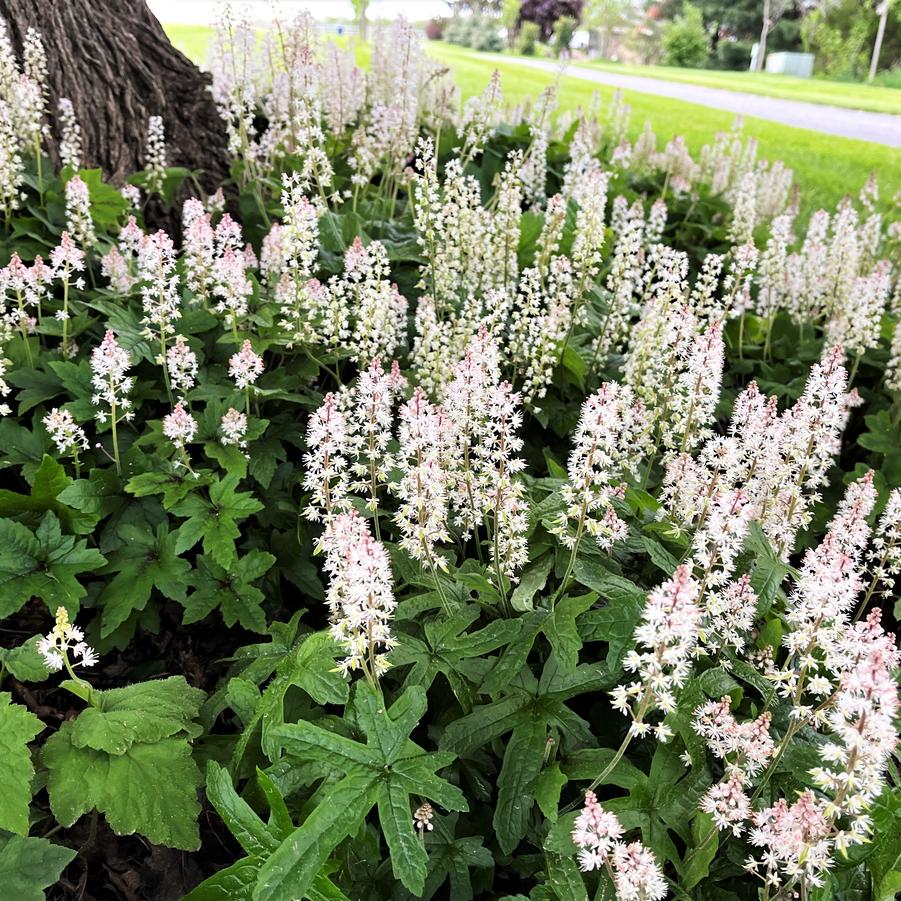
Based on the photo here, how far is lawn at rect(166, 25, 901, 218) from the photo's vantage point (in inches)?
402

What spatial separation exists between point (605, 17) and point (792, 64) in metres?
12.4

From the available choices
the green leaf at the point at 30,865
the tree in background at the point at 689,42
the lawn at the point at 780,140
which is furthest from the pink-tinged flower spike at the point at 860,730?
the tree in background at the point at 689,42

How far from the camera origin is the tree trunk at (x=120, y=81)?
5.02 meters

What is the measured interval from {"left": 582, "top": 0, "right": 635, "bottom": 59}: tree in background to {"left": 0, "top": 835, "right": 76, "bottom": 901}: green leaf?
2058 inches

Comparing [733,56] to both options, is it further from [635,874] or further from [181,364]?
[635,874]

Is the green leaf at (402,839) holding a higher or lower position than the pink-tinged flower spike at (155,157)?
lower

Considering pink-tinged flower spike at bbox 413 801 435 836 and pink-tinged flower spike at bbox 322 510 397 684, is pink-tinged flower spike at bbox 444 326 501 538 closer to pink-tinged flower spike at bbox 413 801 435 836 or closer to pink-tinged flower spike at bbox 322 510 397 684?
pink-tinged flower spike at bbox 322 510 397 684

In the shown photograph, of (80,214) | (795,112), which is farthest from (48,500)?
(795,112)

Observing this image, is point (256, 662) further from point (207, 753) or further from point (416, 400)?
point (416, 400)

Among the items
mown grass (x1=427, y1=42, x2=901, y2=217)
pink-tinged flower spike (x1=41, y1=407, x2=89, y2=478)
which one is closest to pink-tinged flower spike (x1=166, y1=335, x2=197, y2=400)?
pink-tinged flower spike (x1=41, y1=407, x2=89, y2=478)

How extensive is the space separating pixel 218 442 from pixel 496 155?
14.2ft

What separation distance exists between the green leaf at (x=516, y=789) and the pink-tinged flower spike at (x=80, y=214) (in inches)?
137

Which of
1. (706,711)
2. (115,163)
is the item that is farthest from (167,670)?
(115,163)

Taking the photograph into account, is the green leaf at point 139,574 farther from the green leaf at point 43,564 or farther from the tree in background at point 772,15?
the tree in background at point 772,15
